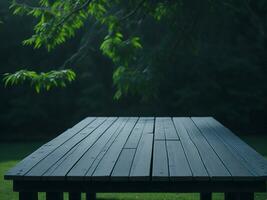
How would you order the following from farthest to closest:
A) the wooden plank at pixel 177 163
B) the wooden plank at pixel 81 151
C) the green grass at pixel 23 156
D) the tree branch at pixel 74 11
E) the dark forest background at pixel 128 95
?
the dark forest background at pixel 128 95
the green grass at pixel 23 156
the tree branch at pixel 74 11
the wooden plank at pixel 81 151
the wooden plank at pixel 177 163

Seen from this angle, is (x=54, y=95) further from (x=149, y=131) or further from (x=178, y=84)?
(x=149, y=131)

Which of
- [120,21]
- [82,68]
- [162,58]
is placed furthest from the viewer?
[82,68]

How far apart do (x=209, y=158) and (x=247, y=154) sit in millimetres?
352

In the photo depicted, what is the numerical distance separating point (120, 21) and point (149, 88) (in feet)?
3.32

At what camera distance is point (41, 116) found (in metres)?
16.0

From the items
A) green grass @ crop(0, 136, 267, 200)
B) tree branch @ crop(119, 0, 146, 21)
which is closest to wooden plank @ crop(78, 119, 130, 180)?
tree branch @ crop(119, 0, 146, 21)

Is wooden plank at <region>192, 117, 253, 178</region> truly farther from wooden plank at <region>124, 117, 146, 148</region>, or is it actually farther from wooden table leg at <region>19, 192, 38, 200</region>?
wooden table leg at <region>19, 192, 38, 200</region>

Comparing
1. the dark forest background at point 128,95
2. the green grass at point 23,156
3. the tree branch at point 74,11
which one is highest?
the tree branch at point 74,11

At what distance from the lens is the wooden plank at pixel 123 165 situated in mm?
2887

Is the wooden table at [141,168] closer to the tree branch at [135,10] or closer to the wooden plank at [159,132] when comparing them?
the wooden plank at [159,132]

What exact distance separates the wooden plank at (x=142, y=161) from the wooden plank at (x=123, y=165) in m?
0.03

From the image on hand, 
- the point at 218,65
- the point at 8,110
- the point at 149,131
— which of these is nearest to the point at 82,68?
the point at 8,110

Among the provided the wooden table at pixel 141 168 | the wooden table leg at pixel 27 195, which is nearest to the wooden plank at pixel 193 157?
the wooden table at pixel 141 168

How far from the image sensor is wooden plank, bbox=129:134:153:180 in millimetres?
2895
